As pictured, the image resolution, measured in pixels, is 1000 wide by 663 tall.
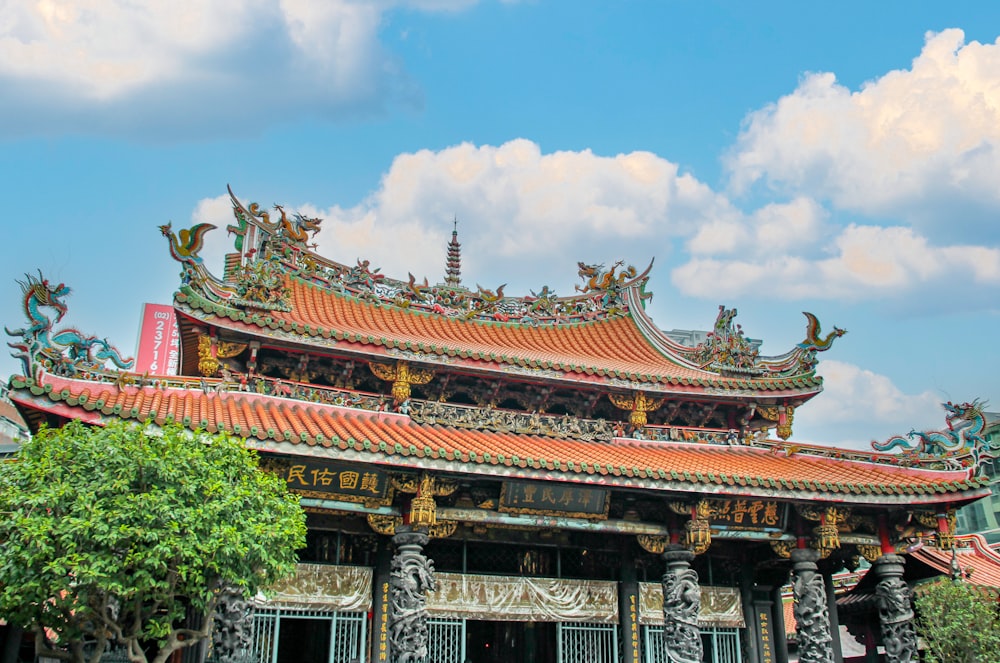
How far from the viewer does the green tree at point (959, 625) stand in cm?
1326

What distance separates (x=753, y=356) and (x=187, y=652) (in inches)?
445

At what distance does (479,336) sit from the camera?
1773 centimetres

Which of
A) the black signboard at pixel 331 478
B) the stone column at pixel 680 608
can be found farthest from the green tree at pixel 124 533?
the stone column at pixel 680 608

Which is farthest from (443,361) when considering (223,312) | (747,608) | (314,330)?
(747,608)

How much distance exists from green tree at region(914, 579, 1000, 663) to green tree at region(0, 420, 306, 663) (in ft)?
32.9

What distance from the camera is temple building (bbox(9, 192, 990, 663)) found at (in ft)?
40.5

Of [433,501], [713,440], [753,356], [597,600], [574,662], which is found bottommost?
[574,662]

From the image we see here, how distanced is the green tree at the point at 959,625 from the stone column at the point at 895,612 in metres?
0.35

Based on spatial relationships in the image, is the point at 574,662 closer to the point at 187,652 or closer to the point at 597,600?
the point at 597,600

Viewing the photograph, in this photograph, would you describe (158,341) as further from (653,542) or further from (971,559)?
(971,559)

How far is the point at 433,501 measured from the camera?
1259cm

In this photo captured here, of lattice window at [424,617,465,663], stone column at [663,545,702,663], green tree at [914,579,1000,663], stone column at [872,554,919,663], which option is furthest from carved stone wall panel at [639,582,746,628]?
lattice window at [424,617,465,663]

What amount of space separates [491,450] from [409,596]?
2.34 meters

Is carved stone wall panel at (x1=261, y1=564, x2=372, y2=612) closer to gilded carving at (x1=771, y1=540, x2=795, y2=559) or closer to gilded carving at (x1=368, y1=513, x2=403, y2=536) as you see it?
gilded carving at (x1=368, y1=513, x2=403, y2=536)
